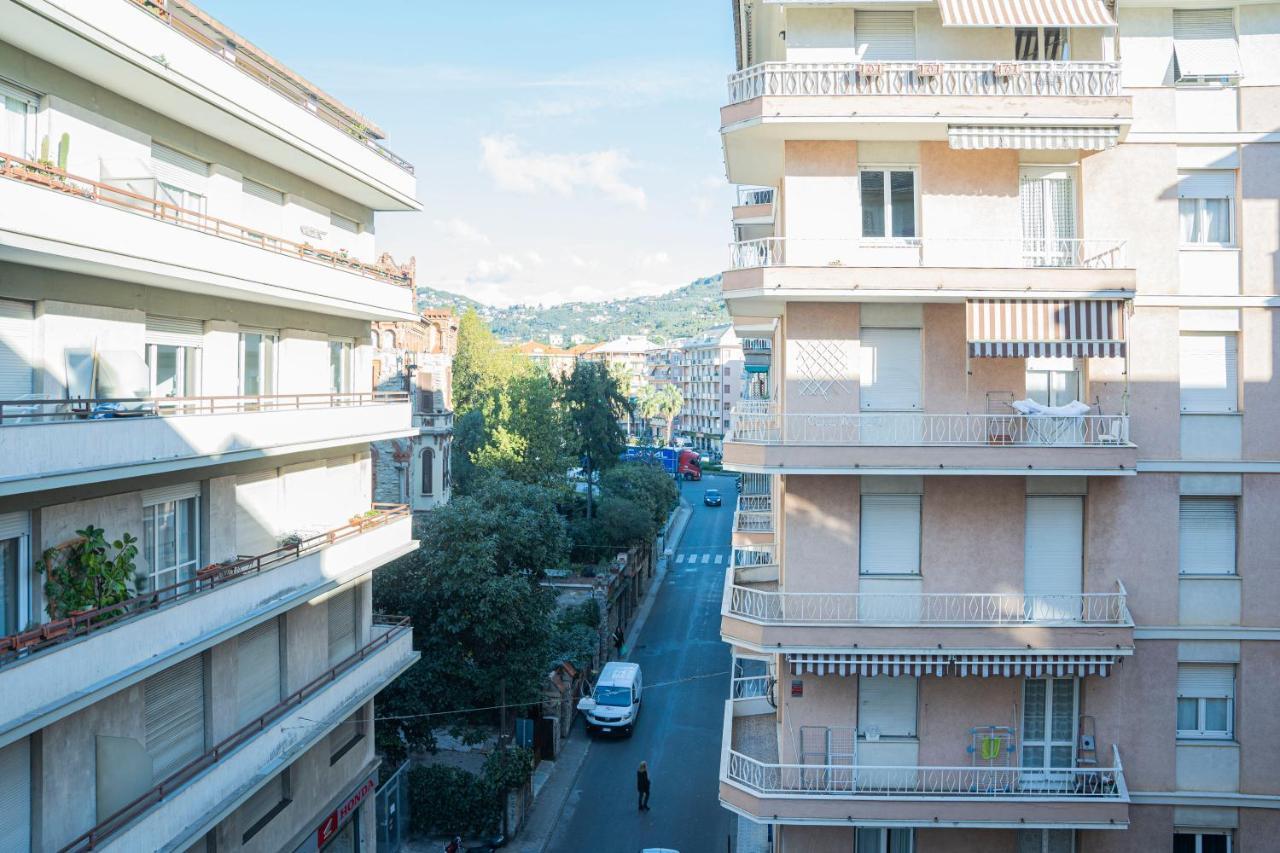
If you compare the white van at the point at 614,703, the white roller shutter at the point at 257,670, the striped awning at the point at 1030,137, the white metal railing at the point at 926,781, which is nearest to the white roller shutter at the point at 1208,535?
the white metal railing at the point at 926,781

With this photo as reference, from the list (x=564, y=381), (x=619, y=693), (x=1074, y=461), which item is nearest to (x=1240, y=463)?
(x=1074, y=461)

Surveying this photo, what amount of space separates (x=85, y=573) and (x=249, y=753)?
4.39 meters

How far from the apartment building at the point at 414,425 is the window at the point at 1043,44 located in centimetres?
3892

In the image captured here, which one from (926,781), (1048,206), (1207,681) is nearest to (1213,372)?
(1048,206)

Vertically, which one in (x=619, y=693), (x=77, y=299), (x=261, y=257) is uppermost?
(x=261, y=257)

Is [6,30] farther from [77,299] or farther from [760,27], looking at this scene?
[760,27]

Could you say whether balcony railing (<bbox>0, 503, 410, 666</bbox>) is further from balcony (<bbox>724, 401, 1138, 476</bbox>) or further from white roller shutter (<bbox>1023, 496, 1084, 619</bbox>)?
white roller shutter (<bbox>1023, 496, 1084, 619</bbox>)

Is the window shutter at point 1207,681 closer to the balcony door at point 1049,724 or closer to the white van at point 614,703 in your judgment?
the balcony door at point 1049,724

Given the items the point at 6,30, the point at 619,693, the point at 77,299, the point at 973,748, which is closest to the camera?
the point at 6,30

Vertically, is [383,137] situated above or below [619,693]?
above

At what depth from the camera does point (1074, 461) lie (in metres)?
13.7

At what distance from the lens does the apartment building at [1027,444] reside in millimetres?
14117

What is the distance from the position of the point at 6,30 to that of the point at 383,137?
9677 mm

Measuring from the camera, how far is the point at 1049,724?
14711 mm
